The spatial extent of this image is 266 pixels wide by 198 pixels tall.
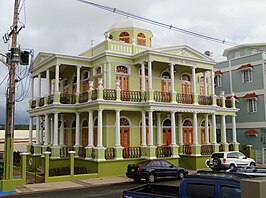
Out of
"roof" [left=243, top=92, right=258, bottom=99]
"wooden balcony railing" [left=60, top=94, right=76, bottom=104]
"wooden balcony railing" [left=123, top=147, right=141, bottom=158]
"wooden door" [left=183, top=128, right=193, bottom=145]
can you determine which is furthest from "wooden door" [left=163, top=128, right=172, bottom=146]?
"roof" [left=243, top=92, right=258, bottom=99]

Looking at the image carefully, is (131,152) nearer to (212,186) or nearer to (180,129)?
(180,129)

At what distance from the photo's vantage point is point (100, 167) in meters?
20.8

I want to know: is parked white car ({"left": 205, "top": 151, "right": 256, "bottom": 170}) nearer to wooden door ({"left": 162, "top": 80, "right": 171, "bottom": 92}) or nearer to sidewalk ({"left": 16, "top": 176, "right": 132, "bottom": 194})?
wooden door ({"left": 162, "top": 80, "right": 171, "bottom": 92})

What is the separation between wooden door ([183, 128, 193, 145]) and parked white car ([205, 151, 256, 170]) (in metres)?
3.37

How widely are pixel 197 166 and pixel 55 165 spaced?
1010 centimetres

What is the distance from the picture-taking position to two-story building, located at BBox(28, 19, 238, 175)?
73.3 ft

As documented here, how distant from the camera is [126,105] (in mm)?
22500

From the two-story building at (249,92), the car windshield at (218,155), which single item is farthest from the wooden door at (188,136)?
the two-story building at (249,92)

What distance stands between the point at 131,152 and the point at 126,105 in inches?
127

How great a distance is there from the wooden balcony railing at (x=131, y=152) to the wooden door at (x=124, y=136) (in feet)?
4.44

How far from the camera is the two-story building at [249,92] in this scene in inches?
1192

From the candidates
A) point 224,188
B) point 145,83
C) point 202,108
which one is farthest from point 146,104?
point 224,188

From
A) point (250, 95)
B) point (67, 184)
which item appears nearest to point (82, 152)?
point (67, 184)

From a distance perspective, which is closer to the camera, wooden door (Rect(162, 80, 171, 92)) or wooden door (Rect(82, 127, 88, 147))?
wooden door (Rect(82, 127, 88, 147))
